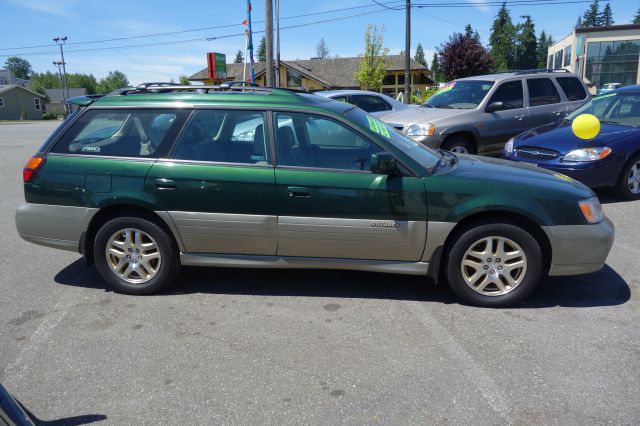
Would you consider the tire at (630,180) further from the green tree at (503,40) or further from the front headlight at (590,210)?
the green tree at (503,40)

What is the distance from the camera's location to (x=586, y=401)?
113 inches

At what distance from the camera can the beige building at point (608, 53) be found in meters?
46.0

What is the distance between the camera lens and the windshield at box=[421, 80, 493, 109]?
9.73 m

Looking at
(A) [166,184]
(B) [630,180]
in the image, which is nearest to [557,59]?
(B) [630,180]

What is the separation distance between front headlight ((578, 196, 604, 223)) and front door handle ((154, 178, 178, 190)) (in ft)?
10.5

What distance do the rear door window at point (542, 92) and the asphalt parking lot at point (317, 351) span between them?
226 inches

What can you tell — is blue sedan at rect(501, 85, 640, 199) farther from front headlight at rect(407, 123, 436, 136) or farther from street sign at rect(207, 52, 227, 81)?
street sign at rect(207, 52, 227, 81)

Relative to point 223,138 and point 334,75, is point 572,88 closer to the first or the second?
point 223,138

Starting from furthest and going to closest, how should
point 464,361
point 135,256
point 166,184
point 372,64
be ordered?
point 372,64
point 135,256
point 166,184
point 464,361

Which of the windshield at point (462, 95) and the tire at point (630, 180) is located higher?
the windshield at point (462, 95)

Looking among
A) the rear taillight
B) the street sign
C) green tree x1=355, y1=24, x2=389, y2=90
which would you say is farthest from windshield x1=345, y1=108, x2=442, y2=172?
green tree x1=355, y1=24, x2=389, y2=90

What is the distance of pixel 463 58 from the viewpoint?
43688mm

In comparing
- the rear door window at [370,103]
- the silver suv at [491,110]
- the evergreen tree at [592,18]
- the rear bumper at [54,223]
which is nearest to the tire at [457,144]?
the silver suv at [491,110]

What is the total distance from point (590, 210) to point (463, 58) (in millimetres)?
42891
